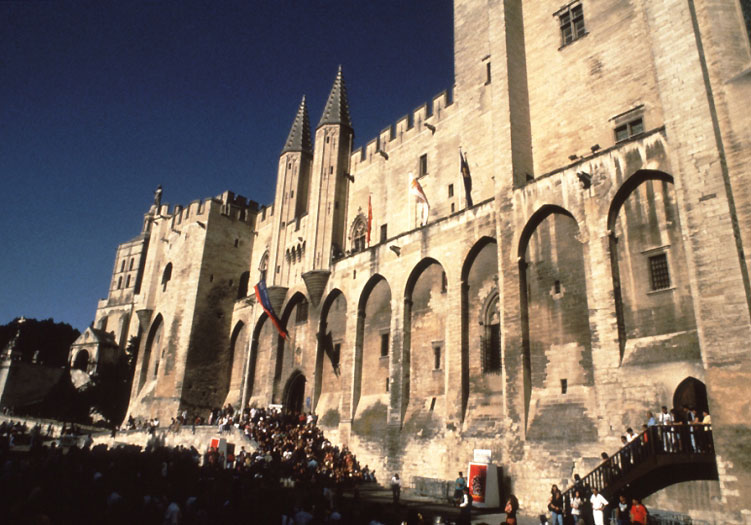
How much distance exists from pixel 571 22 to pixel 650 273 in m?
11.6

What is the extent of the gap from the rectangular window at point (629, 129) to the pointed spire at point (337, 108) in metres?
18.1

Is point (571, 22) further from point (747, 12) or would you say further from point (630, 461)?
point (630, 461)

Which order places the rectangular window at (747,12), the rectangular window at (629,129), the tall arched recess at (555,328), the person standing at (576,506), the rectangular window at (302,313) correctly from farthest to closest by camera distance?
1. the rectangular window at (302,313)
2. the rectangular window at (629,129)
3. the tall arched recess at (555,328)
4. the rectangular window at (747,12)
5. the person standing at (576,506)

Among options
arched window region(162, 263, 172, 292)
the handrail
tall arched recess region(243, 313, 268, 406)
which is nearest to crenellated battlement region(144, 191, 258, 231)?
arched window region(162, 263, 172, 292)

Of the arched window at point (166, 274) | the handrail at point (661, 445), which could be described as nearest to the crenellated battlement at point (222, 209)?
the arched window at point (166, 274)

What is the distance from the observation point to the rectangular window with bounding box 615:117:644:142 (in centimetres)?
1820

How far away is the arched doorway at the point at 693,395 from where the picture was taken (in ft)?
44.1

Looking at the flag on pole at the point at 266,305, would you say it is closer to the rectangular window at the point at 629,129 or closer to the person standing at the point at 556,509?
the rectangular window at the point at 629,129

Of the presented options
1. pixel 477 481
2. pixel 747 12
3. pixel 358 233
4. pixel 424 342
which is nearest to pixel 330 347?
pixel 424 342

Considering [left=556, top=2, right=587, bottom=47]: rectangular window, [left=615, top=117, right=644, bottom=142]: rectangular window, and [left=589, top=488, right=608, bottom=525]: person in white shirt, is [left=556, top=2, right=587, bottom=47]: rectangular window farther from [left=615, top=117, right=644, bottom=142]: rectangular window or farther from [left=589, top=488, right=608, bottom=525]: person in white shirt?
[left=589, top=488, right=608, bottom=525]: person in white shirt

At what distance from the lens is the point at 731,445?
460 inches

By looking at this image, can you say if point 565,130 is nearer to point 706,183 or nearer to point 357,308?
point 706,183

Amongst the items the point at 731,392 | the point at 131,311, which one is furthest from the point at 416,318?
the point at 131,311

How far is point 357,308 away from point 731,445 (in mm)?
15929
